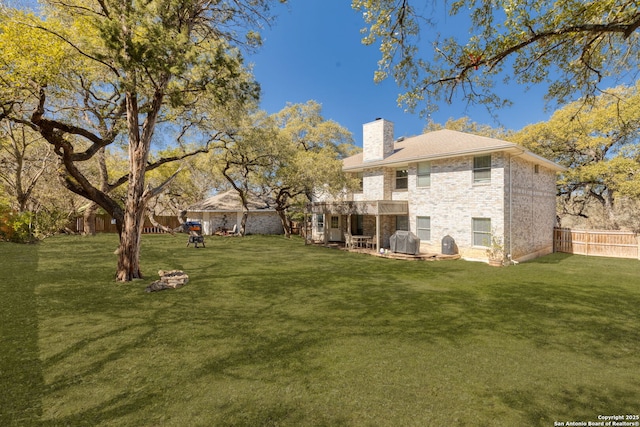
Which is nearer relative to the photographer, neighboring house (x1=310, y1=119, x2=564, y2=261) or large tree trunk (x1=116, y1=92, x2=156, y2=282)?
large tree trunk (x1=116, y1=92, x2=156, y2=282)

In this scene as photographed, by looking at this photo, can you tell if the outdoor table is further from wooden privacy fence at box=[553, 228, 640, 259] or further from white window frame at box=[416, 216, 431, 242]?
wooden privacy fence at box=[553, 228, 640, 259]

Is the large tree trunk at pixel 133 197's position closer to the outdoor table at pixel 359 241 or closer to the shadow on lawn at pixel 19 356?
the shadow on lawn at pixel 19 356

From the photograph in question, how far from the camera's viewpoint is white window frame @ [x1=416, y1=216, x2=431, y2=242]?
17188 millimetres

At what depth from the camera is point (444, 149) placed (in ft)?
53.9

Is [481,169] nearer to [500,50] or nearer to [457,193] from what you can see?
[457,193]

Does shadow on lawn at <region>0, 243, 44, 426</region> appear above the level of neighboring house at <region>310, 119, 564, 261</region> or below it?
below

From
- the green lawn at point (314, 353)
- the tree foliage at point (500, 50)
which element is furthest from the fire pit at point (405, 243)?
the tree foliage at point (500, 50)

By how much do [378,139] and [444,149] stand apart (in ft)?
14.9

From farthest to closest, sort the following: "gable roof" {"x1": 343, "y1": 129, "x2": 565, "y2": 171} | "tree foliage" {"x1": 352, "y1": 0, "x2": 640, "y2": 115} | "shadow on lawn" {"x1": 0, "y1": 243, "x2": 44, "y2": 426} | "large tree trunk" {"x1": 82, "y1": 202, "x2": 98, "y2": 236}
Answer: "large tree trunk" {"x1": 82, "y1": 202, "x2": 98, "y2": 236} → "gable roof" {"x1": 343, "y1": 129, "x2": 565, "y2": 171} → "tree foliage" {"x1": 352, "y1": 0, "x2": 640, "y2": 115} → "shadow on lawn" {"x1": 0, "y1": 243, "x2": 44, "y2": 426}

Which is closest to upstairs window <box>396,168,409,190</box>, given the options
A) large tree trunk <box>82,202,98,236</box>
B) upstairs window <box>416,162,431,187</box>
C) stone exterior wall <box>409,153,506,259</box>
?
stone exterior wall <box>409,153,506,259</box>

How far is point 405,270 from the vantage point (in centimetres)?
1262

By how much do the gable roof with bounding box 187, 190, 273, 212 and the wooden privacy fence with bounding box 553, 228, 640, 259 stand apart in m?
25.5

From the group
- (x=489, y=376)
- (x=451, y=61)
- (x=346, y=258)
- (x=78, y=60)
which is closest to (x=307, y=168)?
(x=346, y=258)

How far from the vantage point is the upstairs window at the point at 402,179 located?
61.1ft
